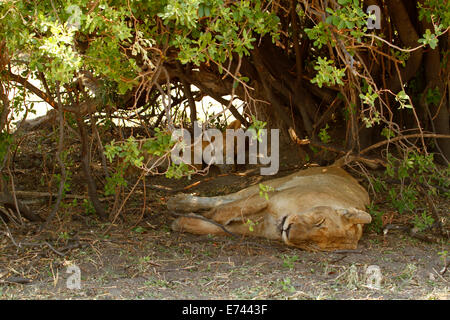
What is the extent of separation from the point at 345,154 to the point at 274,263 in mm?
1392

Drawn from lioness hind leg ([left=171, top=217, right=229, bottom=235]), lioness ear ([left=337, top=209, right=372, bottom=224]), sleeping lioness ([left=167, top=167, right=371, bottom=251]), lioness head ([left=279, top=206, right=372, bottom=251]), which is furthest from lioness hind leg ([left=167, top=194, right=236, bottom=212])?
lioness ear ([left=337, top=209, right=372, bottom=224])

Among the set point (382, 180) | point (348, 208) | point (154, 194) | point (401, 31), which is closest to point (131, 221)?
point (154, 194)

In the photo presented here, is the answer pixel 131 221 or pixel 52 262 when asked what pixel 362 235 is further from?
pixel 52 262

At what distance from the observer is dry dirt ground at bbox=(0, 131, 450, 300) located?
3867 millimetres

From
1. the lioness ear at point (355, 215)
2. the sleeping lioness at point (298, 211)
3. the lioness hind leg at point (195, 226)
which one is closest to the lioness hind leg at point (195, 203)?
the sleeping lioness at point (298, 211)

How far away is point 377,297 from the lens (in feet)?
12.3

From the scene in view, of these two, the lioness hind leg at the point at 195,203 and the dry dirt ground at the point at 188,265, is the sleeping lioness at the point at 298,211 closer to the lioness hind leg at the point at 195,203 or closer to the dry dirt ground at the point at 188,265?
the lioness hind leg at the point at 195,203

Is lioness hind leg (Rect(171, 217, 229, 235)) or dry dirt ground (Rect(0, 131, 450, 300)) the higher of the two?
lioness hind leg (Rect(171, 217, 229, 235))

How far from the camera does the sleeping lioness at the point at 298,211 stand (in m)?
4.59

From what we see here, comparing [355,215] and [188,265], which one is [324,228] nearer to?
[355,215]

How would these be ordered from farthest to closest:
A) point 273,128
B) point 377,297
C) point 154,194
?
point 273,128, point 154,194, point 377,297

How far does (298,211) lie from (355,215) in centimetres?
41

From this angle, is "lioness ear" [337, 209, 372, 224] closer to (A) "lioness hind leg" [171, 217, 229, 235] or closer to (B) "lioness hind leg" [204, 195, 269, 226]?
(B) "lioness hind leg" [204, 195, 269, 226]

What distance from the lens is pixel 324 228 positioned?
4.55m
